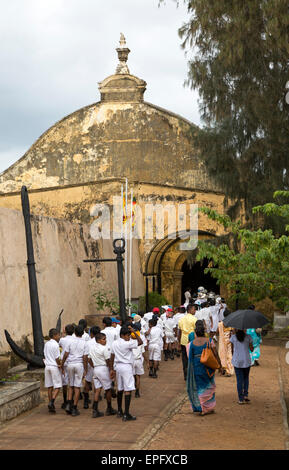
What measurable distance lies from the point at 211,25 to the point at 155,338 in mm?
8981

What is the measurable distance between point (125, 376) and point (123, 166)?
1688 cm

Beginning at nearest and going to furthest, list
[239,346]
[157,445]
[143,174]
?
[157,445] < [239,346] < [143,174]

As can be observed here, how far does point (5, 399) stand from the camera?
8508 mm

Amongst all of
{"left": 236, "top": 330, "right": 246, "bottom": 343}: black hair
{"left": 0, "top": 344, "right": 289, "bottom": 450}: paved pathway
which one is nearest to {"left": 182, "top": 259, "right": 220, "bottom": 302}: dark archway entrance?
{"left": 0, "top": 344, "right": 289, "bottom": 450}: paved pathway

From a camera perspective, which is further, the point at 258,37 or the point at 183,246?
the point at 183,246

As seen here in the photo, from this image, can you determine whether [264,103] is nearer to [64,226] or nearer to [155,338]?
[64,226]

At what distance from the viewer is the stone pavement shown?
7262 mm

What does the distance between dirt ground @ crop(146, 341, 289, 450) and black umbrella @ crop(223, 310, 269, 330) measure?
48.4 inches

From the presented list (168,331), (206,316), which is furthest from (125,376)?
(206,316)

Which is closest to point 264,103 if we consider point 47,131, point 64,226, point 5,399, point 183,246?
point 64,226

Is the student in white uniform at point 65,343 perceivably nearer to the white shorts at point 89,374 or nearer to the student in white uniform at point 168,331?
the white shorts at point 89,374

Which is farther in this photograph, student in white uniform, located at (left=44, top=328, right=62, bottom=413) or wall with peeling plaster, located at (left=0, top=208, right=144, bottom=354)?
wall with peeling plaster, located at (left=0, top=208, right=144, bottom=354)

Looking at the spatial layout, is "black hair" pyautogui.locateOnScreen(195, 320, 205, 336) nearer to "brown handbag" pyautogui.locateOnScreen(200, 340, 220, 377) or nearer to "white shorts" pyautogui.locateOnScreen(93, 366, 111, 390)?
"brown handbag" pyautogui.locateOnScreen(200, 340, 220, 377)

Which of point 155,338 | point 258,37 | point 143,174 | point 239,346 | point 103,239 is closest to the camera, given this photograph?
point 239,346
